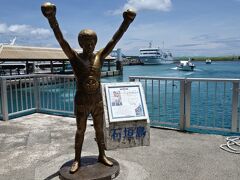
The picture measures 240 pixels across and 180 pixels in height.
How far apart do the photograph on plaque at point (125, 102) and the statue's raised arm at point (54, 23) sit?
1.70 meters

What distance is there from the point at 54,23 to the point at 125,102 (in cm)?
223

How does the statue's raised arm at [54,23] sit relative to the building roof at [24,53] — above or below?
below

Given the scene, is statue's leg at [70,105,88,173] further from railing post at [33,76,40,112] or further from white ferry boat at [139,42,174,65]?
→ white ferry boat at [139,42,174,65]

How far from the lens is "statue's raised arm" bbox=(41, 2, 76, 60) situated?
8.39ft

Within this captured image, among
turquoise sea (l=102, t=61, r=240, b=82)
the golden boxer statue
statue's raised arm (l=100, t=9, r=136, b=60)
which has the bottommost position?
turquoise sea (l=102, t=61, r=240, b=82)

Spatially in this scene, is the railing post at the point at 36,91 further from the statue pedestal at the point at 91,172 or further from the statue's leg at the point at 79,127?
the statue's leg at the point at 79,127

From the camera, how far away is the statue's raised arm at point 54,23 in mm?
2557

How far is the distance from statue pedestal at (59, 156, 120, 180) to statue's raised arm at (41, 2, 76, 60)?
4.63 ft

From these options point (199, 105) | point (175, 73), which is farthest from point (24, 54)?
point (175, 73)

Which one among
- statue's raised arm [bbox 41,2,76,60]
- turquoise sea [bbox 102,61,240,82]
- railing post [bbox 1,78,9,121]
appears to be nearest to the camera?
statue's raised arm [bbox 41,2,76,60]

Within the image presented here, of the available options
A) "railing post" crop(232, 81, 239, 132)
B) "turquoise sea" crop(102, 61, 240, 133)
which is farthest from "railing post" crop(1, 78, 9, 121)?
"railing post" crop(232, 81, 239, 132)

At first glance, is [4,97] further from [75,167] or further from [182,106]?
[182,106]

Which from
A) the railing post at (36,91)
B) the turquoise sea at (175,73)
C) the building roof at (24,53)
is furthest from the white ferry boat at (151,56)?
the railing post at (36,91)

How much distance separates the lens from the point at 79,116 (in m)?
3.14
